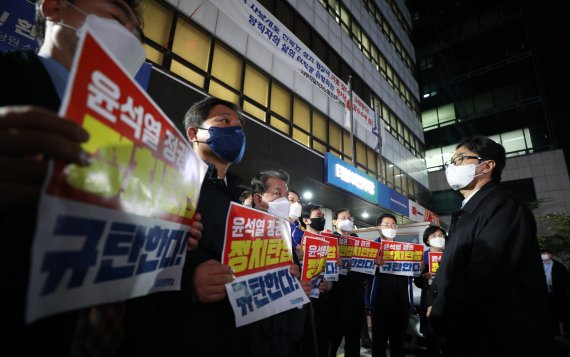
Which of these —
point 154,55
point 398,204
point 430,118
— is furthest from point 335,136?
point 430,118

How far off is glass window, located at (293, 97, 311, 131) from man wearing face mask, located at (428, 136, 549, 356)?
323 inches

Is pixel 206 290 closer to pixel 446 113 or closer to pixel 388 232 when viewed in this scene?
pixel 388 232

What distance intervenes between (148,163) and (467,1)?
34.1 metres

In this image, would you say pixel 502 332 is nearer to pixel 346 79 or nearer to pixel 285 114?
pixel 285 114

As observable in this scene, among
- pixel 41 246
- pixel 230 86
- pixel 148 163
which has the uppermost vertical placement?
pixel 230 86

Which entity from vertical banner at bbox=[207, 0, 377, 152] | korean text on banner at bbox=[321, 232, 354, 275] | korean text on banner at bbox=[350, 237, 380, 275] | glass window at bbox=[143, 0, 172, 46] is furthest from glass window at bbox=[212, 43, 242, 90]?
korean text on banner at bbox=[350, 237, 380, 275]

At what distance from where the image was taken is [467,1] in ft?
81.9

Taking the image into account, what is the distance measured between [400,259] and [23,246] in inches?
193

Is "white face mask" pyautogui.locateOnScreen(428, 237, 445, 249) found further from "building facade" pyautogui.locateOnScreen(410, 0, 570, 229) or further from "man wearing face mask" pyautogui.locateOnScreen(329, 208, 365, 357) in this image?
"building facade" pyautogui.locateOnScreen(410, 0, 570, 229)

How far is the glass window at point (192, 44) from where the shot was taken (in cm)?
676

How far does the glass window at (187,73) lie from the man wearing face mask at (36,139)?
594 centimetres

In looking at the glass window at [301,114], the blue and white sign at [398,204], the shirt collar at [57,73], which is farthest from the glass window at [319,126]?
the shirt collar at [57,73]

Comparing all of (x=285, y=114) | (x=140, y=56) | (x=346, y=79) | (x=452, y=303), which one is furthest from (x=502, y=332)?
(x=346, y=79)

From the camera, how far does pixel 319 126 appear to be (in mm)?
11070
